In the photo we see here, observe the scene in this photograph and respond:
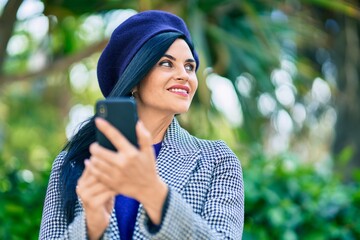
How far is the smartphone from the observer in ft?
4.72

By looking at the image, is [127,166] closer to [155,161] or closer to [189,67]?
[155,161]

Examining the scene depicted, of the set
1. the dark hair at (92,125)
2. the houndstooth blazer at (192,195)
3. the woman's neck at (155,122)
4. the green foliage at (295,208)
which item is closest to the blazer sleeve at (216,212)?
the houndstooth blazer at (192,195)

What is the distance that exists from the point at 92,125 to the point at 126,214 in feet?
0.72

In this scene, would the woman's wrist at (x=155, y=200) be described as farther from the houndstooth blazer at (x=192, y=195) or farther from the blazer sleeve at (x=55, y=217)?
the blazer sleeve at (x=55, y=217)

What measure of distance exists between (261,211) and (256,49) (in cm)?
175

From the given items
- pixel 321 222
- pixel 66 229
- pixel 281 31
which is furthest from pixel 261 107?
pixel 66 229

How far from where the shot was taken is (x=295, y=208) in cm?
369

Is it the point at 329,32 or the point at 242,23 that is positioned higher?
the point at 242,23

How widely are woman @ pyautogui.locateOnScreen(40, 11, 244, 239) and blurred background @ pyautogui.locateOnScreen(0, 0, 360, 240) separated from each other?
0.64 feet

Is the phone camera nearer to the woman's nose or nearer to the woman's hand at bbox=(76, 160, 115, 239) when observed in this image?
the woman's hand at bbox=(76, 160, 115, 239)

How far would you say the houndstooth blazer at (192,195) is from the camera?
1.52m

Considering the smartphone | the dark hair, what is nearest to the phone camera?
the smartphone

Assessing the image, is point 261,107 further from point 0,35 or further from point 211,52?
point 0,35

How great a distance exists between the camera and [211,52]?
18.0ft
